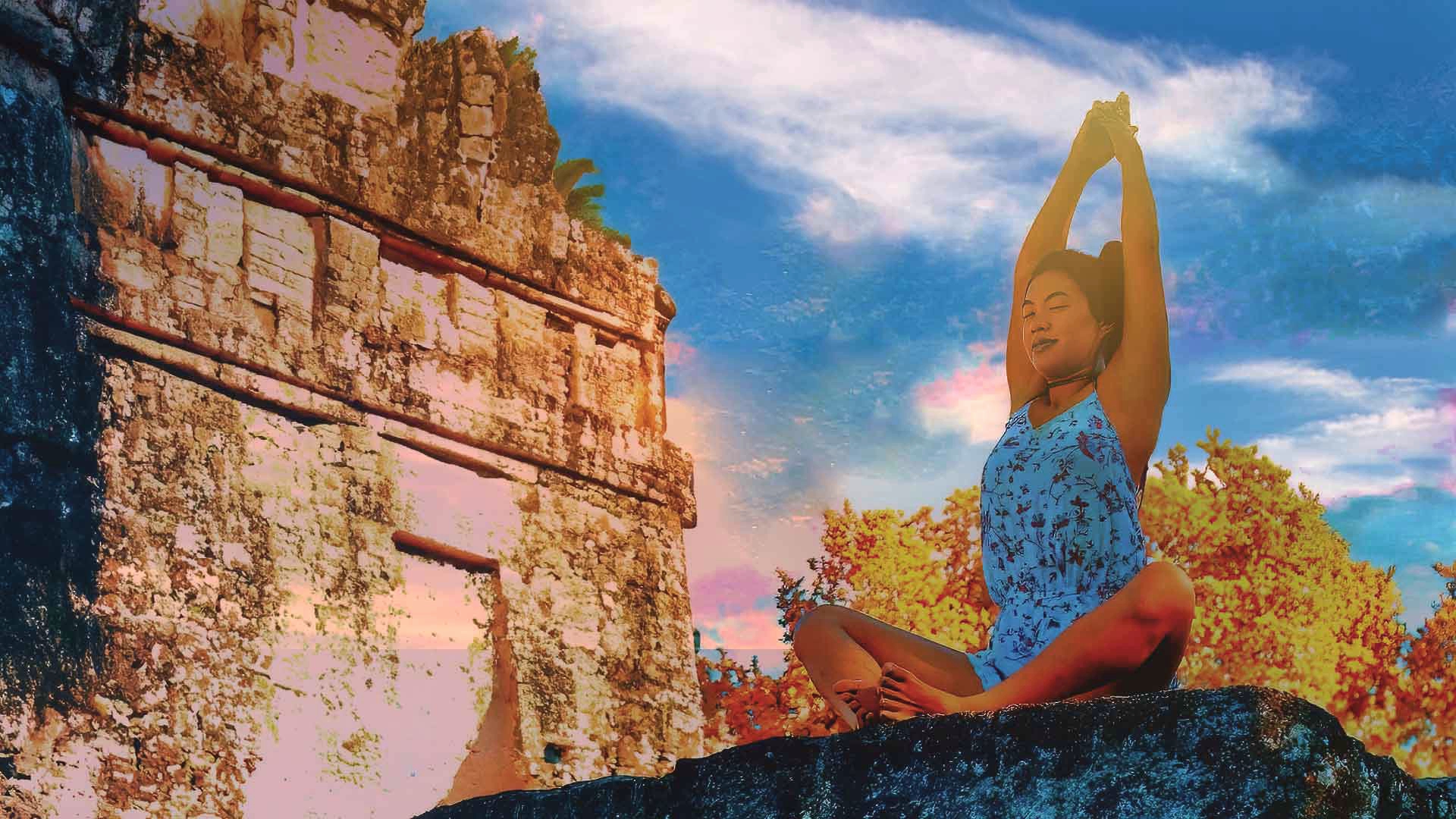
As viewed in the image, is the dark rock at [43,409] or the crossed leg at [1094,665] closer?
the crossed leg at [1094,665]

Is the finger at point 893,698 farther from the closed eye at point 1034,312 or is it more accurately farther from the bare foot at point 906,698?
the closed eye at point 1034,312

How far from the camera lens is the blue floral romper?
296 centimetres

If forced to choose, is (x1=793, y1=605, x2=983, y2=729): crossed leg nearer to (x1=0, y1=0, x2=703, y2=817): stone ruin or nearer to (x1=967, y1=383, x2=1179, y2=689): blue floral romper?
(x1=967, y1=383, x2=1179, y2=689): blue floral romper

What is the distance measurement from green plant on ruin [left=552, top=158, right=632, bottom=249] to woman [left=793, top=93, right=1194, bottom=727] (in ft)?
37.8

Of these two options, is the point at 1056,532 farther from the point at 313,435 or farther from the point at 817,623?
the point at 313,435

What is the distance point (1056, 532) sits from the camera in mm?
3006

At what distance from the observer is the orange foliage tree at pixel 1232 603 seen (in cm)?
1381

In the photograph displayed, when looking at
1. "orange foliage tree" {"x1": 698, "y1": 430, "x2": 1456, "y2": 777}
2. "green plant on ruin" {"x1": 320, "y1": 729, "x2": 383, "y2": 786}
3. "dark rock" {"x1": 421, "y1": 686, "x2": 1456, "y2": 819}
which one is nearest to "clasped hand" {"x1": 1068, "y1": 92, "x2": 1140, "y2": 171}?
"dark rock" {"x1": 421, "y1": 686, "x2": 1456, "y2": 819}

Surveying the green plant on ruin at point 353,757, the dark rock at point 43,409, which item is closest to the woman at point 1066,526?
the dark rock at point 43,409

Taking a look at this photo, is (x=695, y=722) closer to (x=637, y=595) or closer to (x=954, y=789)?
(x=637, y=595)

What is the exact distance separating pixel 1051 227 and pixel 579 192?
1251 centimetres

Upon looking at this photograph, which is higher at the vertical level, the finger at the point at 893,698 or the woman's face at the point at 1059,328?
the woman's face at the point at 1059,328

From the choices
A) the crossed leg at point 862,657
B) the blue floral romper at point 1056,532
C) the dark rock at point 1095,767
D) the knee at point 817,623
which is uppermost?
the blue floral romper at point 1056,532

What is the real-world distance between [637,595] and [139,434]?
375 cm
